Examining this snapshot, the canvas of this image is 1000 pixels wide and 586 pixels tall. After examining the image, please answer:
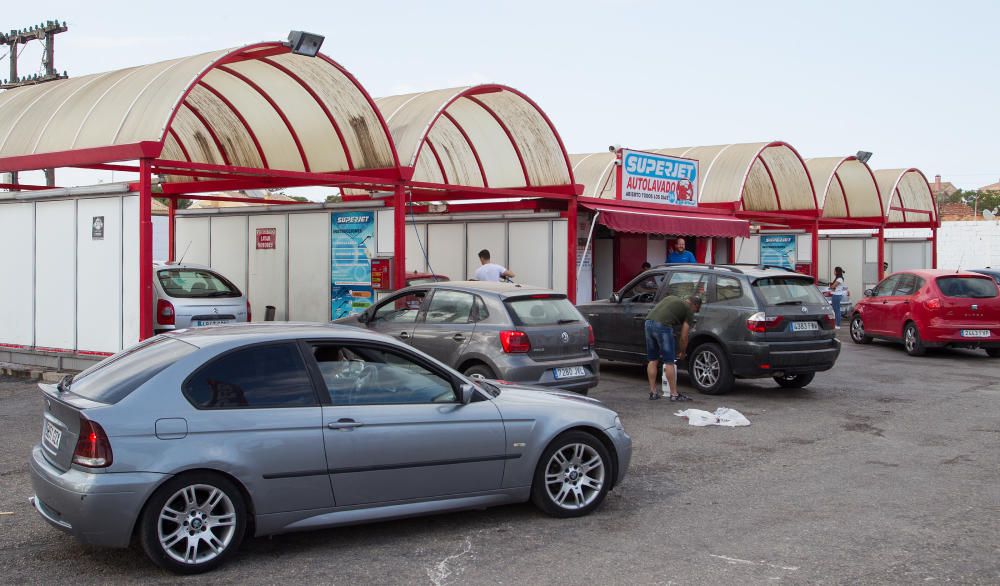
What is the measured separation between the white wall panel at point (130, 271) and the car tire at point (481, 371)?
4472 mm

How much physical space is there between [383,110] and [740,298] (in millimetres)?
7628

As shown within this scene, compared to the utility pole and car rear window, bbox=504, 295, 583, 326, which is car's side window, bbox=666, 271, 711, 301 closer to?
car rear window, bbox=504, 295, 583, 326

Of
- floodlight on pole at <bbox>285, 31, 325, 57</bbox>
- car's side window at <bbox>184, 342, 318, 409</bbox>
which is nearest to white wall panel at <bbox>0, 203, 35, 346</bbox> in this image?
floodlight on pole at <bbox>285, 31, 325, 57</bbox>

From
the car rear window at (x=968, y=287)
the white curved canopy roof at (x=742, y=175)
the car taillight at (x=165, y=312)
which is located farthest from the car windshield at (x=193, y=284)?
the car rear window at (x=968, y=287)

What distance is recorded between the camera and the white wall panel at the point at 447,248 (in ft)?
62.0

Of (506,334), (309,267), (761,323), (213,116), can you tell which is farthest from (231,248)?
(761,323)

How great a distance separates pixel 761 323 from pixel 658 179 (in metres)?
9.44

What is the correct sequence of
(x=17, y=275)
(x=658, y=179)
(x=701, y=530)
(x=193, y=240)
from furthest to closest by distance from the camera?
(x=658, y=179) < (x=193, y=240) < (x=17, y=275) < (x=701, y=530)

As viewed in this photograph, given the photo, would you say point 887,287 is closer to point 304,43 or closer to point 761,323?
point 761,323

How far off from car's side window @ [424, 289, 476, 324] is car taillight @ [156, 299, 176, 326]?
4738mm

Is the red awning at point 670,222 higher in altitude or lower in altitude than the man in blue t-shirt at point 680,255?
higher

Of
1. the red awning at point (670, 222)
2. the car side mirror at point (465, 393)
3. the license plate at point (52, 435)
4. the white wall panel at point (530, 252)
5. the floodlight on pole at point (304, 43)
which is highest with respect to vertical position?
the floodlight on pole at point (304, 43)

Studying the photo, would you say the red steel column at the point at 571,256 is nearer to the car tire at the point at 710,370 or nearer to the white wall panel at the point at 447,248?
the white wall panel at the point at 447,248

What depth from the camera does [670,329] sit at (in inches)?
460
